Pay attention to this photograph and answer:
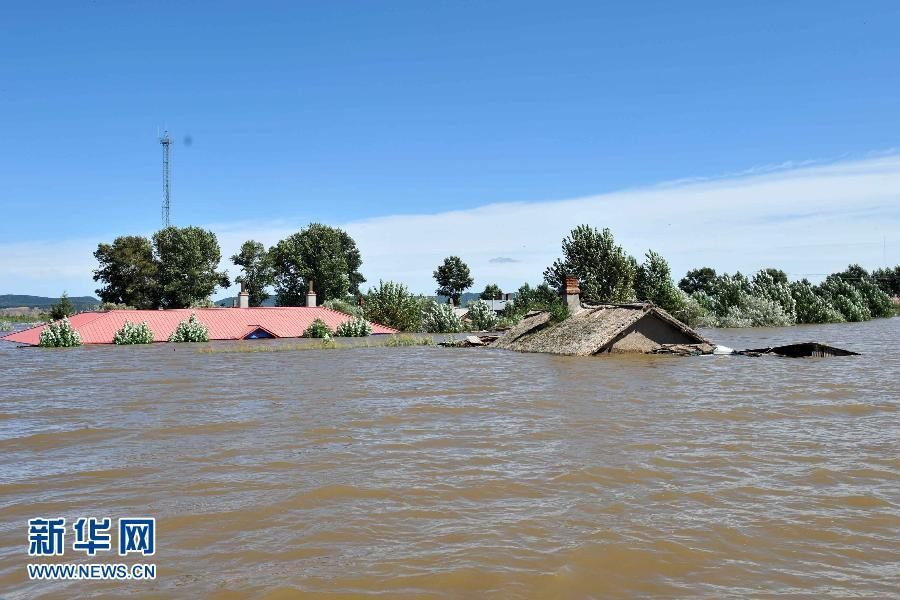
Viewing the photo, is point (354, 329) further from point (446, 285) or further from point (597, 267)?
point (446, 285)

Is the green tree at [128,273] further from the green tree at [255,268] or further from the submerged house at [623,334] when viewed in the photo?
the submerged house at [623,334]

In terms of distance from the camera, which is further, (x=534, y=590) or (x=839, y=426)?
(x=839, y=426)

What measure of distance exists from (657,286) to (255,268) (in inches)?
2108

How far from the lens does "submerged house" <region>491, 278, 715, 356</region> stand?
22688 millimetres

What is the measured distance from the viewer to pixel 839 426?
9531 mm

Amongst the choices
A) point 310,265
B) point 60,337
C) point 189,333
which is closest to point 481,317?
point 189,333

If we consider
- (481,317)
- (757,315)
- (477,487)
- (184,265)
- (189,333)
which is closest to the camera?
(477,487)

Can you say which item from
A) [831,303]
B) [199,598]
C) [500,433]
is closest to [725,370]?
[500,433]

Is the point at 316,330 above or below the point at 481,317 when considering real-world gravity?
below

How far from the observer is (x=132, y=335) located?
111ft

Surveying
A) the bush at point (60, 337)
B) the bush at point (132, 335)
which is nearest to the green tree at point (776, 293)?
the bush at point (132, 335)

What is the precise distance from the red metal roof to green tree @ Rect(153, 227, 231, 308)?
3362cm

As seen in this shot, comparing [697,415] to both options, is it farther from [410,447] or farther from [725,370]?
[725,370]

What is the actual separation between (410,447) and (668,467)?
322 cm
